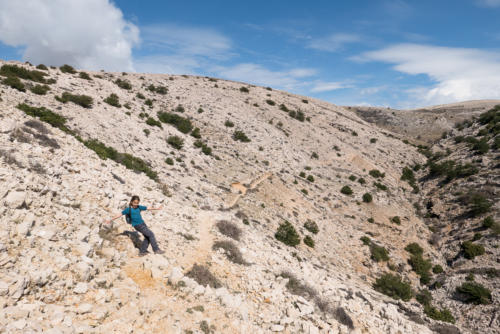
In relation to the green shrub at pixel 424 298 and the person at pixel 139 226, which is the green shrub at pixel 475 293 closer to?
the green shrub at pixel 424 298

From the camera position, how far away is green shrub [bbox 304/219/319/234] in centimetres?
2891

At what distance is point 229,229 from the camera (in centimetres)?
1734

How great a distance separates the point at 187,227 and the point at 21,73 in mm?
28085

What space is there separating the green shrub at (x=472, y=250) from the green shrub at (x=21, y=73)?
52.6 metres

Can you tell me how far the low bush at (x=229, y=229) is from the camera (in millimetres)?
16812

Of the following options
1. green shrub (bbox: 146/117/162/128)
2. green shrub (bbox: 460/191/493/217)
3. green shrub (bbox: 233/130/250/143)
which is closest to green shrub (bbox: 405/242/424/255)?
green shrub (bbox: 460/191/493/217)

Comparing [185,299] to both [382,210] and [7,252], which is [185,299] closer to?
[7,252]

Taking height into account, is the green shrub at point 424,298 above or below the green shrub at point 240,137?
below

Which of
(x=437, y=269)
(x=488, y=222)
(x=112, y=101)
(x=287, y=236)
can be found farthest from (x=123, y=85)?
(x=488, y=222)

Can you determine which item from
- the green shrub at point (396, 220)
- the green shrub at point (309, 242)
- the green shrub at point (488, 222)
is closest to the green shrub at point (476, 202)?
the green shrub at point (488, 222)

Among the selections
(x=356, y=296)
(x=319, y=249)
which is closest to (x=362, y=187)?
(x=319, y=249)

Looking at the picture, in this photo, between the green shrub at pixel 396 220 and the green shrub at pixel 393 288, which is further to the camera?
the green shrub at pixel 396 220

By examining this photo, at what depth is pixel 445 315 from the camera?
901 inches

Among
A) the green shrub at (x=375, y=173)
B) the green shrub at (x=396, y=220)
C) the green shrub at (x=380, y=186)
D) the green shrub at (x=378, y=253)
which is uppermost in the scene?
the green shrub at (x=375, y=173)
